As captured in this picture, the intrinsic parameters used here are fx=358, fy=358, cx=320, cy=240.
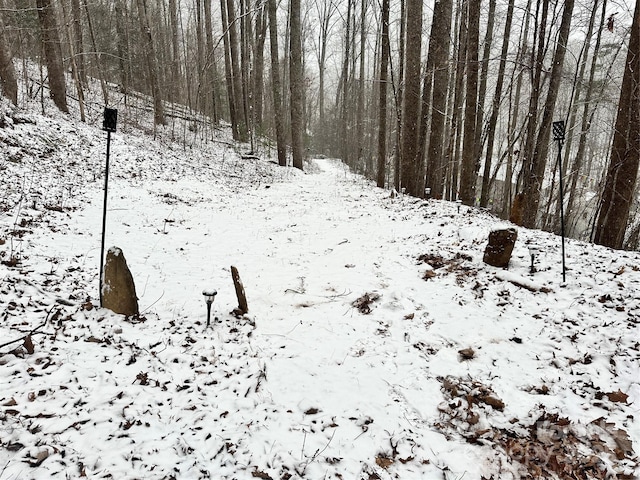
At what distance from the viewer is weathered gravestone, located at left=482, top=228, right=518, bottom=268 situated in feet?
17.8

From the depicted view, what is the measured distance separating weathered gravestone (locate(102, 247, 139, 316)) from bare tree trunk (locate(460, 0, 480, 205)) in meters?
9.15

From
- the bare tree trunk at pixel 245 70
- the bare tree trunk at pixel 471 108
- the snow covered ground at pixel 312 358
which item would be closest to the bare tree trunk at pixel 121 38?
the bare tree trunk at pixel 245 70

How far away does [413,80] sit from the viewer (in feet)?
35.9

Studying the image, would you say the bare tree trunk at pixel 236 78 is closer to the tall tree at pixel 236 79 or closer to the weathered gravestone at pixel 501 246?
the tall tree at pixel 236 79

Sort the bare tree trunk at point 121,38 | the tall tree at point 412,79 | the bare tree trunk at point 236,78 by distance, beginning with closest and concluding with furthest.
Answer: the tall tree at point 412,79
the bare tree trunk at point 236,78
the bare tree trunk at point 121,38

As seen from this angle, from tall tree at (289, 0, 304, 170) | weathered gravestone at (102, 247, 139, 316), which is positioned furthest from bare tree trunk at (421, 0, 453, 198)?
weathered gravestone at (102, 247, 139, 316)

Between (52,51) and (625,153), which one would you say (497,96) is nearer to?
(625,153)

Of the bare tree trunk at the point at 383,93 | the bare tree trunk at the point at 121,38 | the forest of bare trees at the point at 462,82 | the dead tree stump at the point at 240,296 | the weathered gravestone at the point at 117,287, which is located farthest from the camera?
the bare tree trunk at the point at 121,38

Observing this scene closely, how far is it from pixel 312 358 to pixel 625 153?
23.4 feet

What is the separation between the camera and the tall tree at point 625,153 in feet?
21.5

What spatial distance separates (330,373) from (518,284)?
3.13 meters

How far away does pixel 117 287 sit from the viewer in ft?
13.4

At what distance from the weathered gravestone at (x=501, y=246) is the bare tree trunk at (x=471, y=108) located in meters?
5.19

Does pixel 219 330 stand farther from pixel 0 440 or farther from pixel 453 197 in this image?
pixel 453 197
